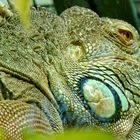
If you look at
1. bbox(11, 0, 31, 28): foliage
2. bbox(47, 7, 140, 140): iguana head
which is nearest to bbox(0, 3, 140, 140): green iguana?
bbox(47, 7, 140, 140): iguana head

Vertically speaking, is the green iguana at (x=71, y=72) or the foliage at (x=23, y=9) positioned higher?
the foliage at (x=23, y=9)

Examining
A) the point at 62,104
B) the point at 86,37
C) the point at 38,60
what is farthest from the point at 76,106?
the point at 86,37

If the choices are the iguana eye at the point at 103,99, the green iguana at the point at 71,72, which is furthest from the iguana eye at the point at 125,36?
the iguana eye at the point at 103,99

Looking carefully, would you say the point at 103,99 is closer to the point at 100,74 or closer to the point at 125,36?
the point at 100,74

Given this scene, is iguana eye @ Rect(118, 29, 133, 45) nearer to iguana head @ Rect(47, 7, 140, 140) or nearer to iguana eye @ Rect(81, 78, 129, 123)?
iguana head @ Rect(47, 7, 140, 140)

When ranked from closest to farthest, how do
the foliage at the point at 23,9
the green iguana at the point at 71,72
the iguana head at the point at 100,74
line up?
the foliage at the point at 23,9, the green iguana at the point at 71,72, the iguana head at the point at 100,74

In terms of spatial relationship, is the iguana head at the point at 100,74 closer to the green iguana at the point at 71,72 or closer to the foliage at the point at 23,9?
the green iguana at the point at 71,72

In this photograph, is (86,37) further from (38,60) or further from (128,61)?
(38,60)
